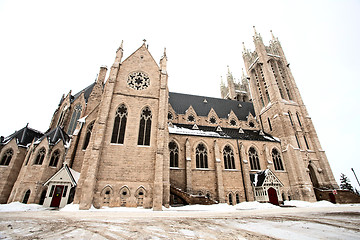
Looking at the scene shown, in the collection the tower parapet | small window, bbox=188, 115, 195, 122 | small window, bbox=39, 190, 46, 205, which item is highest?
the tower parapet

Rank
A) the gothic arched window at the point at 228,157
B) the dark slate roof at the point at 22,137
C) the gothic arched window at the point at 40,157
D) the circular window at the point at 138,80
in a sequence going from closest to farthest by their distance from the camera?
the gothic arched window at the point at 40,157
the circular window at the point at 138,80
the dark slate roof at the point at 22,137
the gothic arched window at the point at 228,157

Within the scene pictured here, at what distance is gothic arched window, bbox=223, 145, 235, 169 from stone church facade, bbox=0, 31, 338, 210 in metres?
0.13

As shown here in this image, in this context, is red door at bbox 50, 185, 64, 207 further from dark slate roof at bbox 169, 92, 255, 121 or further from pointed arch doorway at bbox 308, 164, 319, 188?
pointed arch doorway at bbox 308, 164, 319, 188

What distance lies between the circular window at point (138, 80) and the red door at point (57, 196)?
12070 mm

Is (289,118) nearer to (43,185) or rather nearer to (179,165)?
(179,165)

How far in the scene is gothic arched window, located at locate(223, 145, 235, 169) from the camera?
2190 centimetres

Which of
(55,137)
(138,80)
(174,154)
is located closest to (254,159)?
(174,154)

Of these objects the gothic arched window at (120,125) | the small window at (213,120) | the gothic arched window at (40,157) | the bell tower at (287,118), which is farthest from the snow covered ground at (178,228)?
the small window at (213,120)

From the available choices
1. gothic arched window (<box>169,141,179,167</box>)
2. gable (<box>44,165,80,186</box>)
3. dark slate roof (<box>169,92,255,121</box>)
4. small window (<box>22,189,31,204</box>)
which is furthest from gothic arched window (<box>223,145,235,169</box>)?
small window (<box>22,189,31,204</box>)

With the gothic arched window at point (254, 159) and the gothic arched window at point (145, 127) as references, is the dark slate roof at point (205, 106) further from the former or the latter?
the gothic arched window at point (145, 127)

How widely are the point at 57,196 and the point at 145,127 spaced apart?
33.6 feet

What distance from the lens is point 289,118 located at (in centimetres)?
2692

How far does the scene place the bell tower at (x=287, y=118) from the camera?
74.8ft

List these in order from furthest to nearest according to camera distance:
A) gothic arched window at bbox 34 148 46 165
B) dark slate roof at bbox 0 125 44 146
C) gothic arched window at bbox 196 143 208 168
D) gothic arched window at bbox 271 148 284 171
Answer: gothic arched window at bbox 271 148 284 171 → gothic arched window at bbox 196 143 208 168 → dark slate roof at bbox 0 125 44 146 → gothic arched window at bbox 34 148 46 165
